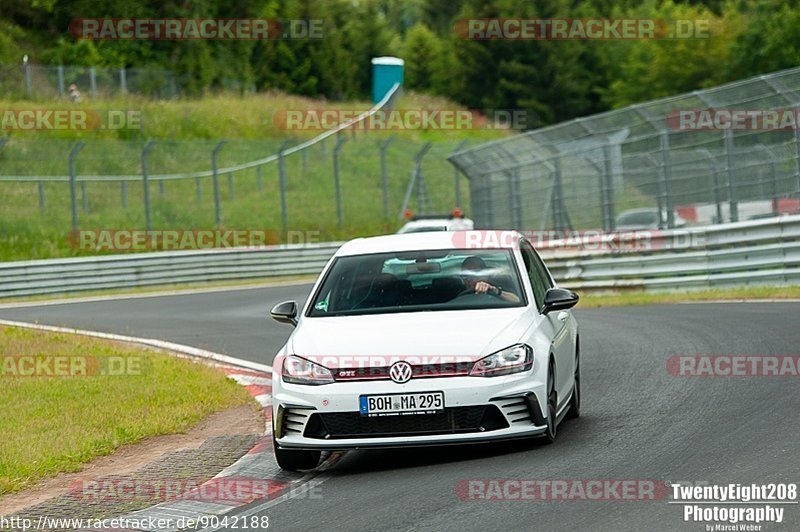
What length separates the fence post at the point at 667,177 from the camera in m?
24.5

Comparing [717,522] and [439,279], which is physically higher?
[439,279]

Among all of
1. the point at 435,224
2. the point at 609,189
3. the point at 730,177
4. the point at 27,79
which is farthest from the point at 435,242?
the point at 27,79

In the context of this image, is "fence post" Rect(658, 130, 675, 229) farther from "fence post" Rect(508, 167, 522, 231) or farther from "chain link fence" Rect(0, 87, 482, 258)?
"chain link fence" Rect(0, 87, 482, 258)

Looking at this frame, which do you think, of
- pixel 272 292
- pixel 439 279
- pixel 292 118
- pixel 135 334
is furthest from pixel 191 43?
pixel 439 279

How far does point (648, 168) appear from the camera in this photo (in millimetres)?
25953

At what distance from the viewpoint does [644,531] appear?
6.50 m

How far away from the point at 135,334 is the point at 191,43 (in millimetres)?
43741

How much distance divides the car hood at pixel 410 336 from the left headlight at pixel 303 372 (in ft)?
0.14

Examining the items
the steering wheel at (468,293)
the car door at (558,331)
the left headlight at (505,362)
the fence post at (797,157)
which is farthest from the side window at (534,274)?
the fence post at (797,157)

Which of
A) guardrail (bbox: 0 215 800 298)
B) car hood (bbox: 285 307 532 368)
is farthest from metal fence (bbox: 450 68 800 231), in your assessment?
car hood (bbox: 285 307 532 368)

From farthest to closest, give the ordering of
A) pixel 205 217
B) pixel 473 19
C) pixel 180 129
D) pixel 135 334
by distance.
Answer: pixel 473 19 < pixel 180 129 < pixel 205 217 < pixel 135 334

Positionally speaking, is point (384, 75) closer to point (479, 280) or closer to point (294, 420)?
point (479, 280)

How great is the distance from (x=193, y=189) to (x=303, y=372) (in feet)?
98.3

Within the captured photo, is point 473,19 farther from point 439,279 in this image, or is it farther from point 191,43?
point 439,279
